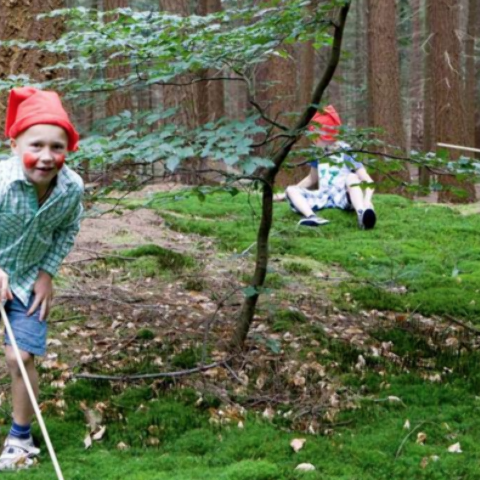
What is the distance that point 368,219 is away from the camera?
7.76 meters

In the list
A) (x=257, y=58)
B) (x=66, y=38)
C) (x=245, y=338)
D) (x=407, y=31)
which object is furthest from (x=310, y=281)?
(x=407, y=31)

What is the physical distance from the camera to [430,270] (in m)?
A: 6.17

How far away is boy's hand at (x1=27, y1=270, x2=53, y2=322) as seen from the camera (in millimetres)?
3055

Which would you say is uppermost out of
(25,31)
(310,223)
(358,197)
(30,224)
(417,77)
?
(417,77)

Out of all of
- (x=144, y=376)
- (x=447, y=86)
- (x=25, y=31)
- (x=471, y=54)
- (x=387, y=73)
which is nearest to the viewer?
(x=144, y=376)

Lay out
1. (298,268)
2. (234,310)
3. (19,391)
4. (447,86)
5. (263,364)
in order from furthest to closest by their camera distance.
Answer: (447,86) → (298,268) → (234,310) → (263,364) → (19,391)

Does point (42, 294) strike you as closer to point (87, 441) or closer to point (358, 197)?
point (87, 441)

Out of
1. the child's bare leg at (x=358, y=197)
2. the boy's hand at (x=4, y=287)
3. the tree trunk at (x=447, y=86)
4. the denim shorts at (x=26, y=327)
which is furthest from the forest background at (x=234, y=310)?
the tree trunk at (x=447, y=86)

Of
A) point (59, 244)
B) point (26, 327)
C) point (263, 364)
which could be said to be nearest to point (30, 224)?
point (59, 244)

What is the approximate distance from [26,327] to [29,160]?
737 mm

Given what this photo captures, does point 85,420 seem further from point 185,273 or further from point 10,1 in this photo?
point 10,1

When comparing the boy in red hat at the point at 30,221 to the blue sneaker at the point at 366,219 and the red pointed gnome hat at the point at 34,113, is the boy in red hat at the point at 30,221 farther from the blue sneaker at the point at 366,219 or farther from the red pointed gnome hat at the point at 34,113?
the blue sneaker at the point at 366,219

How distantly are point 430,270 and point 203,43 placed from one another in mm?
3591

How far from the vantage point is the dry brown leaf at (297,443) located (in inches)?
120
